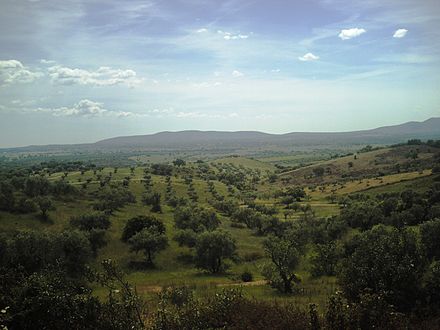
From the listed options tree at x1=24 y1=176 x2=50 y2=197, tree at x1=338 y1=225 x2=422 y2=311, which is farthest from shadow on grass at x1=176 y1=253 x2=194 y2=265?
tree at x1=24 y1=176 x2=50 y2=197

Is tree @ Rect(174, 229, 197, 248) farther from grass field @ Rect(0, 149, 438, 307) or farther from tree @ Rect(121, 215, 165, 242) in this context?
tree @ Rect(121, 215, 165, 242)

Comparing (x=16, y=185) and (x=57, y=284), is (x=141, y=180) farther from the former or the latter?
(x=57, y=284)

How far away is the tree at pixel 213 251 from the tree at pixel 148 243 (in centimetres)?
879

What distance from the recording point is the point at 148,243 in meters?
70.3

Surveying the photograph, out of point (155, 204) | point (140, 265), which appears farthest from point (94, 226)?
point (155, 204)

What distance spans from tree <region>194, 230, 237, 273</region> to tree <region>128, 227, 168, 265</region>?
28.8 feet

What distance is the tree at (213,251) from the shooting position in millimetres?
65812

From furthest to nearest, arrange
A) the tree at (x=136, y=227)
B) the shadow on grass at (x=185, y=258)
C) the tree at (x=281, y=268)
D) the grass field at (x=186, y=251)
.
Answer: the tree at (x=136, y=227) < the shadow on grass at (x=185, y=258) < the grass field at (x=186, y=251) < the tree at (x=281, y=268)

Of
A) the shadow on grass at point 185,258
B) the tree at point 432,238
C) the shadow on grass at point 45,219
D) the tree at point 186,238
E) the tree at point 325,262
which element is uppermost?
the tree at point 432,238

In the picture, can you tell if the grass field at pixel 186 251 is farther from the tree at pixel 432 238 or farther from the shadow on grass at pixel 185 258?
the tree at pixel 432 238

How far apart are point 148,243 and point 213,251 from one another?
13.5 meters

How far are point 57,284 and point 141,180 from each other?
5808 inches

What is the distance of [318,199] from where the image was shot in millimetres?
146625

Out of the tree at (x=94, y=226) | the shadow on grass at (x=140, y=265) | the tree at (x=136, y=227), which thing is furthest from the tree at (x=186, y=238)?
the tree at (x=94, y=226)
